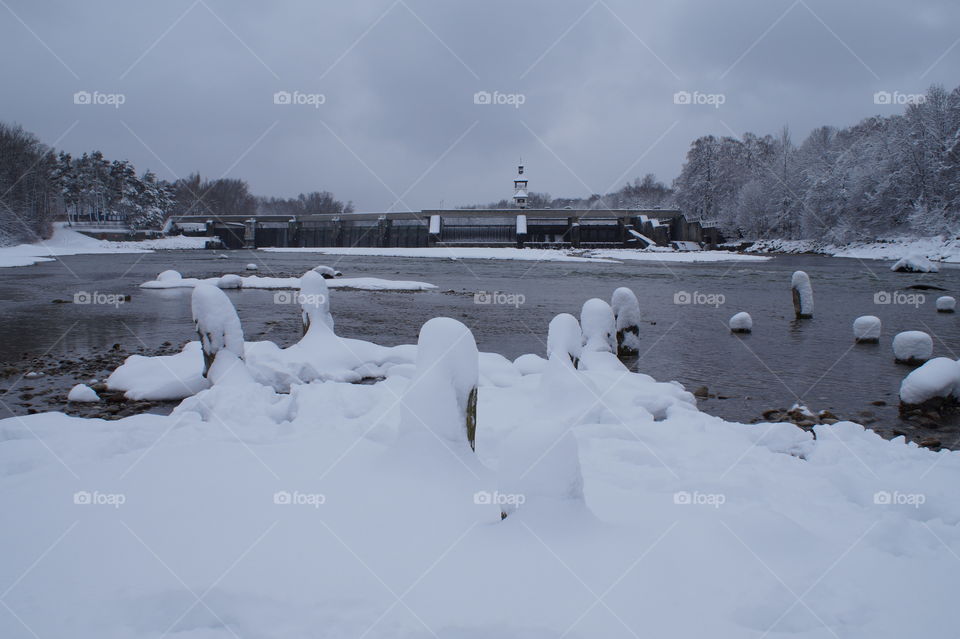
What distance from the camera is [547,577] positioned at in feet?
11.6

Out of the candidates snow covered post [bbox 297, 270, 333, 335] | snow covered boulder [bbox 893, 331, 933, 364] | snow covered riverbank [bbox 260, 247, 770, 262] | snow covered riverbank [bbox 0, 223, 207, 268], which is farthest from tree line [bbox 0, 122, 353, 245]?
snow covered boulder [bbox 893, 331, 933, 364]

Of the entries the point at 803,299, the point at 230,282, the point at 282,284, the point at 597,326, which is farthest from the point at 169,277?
the point at 803,299

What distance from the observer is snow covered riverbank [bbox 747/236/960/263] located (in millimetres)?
43188

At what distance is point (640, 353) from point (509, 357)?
125 inches

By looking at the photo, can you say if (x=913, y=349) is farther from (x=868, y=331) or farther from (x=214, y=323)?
(x=214, y=323)

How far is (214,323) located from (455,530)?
668 centimetres

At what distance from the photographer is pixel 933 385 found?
8.95m

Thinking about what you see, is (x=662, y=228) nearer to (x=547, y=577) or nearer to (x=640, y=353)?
(x=640, y=353)

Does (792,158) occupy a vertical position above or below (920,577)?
above

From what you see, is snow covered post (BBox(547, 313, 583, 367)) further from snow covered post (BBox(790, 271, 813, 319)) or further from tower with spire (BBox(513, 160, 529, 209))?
tower with spire (BBox(513, 160, 529, 209))

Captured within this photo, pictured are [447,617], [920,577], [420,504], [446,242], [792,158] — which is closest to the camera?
[447,617]

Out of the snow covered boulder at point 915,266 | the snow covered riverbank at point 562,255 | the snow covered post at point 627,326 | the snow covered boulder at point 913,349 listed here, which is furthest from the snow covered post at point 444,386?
the snow covered riverbank at point 562,255

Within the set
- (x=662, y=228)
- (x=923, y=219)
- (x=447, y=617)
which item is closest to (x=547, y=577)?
(x=447, y=617)

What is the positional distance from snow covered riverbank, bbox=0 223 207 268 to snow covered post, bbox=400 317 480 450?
1976 inches
